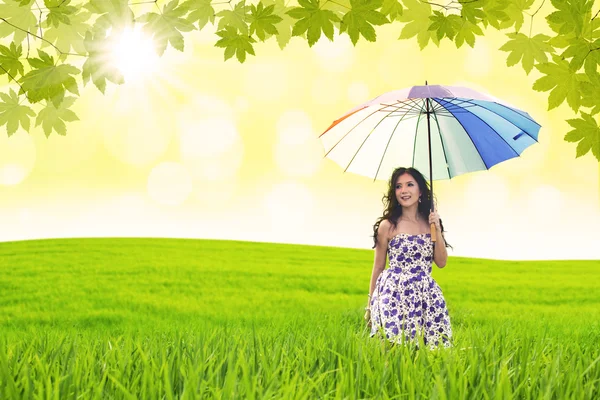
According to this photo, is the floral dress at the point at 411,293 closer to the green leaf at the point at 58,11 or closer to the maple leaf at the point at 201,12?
the maple leaf at the point at 201,12

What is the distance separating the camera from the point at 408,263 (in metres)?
5.45

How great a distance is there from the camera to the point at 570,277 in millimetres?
18234

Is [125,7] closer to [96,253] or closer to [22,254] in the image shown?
[96,253]

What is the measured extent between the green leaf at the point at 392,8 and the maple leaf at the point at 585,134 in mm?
1176

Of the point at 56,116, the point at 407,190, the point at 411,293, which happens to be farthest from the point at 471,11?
the point at 411,293

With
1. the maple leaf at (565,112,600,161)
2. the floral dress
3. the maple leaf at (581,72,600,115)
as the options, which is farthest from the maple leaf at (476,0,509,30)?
the floral dress

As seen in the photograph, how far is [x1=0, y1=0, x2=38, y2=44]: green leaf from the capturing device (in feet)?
9.77

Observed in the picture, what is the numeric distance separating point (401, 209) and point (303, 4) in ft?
11.6

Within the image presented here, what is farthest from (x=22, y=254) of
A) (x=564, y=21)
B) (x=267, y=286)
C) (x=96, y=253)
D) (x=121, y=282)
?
(x=564, y=21)

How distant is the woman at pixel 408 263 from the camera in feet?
17.3

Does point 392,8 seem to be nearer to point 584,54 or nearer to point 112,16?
point 584,54

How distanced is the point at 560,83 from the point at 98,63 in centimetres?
217

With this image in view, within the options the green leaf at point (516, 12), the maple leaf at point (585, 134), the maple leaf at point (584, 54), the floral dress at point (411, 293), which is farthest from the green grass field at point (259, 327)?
the green leaf at point (516, 12)

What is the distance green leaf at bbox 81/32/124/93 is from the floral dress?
11.8ft
